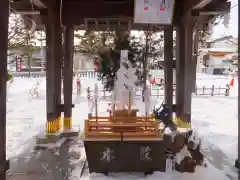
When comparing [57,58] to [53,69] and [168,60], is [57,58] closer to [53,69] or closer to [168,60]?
[53,69]

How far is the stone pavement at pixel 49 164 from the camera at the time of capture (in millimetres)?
4766

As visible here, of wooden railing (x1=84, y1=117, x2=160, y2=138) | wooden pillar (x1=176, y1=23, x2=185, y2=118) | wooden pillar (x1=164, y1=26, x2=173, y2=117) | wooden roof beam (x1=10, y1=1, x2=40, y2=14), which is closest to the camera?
wooden railing (x1=84, y1=117, x2=160, y2=138)

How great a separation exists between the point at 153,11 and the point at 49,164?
3.37 meters

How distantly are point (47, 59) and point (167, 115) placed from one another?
10.8 feet

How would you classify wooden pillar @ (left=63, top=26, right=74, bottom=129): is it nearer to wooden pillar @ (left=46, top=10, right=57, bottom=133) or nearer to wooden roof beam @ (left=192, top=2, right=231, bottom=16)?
wooden pillar @ (left=46, top=10, right=57, bottom=133)

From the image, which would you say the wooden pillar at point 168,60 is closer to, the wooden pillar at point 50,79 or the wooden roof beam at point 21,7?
the wooden pillar at point 50,79

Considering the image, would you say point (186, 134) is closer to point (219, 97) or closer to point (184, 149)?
point (184, 149)

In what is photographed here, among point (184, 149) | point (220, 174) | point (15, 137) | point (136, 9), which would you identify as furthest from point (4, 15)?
point (15, 137)

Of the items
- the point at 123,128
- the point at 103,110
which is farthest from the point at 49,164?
the point at 103,110

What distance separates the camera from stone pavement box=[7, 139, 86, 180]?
4766mm

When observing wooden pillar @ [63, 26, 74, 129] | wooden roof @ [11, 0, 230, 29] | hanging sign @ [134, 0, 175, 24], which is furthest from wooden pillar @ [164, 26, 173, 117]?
wooden pillar @ [63, 26, 74, 129]

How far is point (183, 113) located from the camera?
7199 mm

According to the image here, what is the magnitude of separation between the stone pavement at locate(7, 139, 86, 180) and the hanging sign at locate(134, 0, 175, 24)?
9.37 feet

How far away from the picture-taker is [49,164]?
5387mm
